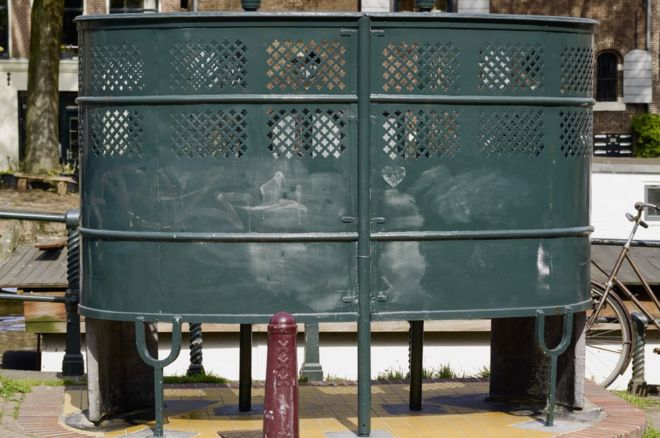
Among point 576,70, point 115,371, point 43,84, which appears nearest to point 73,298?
point 115,371

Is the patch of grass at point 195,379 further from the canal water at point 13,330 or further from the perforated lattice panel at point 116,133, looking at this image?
the canal water at point 13,330

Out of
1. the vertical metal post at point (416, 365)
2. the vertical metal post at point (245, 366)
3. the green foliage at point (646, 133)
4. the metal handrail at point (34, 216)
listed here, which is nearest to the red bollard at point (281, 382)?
the vertical metal post at point (245, 366)

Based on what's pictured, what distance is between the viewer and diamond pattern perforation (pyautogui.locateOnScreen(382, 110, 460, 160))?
823cm

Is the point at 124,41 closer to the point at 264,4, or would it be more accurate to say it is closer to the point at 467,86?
→ the point at 467,86

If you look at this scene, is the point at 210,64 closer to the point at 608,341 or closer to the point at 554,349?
the point at 554,349

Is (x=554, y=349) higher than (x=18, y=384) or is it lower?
higher

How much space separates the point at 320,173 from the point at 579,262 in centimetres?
182

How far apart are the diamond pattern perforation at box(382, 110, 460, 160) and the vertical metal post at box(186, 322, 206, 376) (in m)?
3.48

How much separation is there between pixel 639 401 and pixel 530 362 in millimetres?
1297

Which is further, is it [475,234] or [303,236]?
[475,234]

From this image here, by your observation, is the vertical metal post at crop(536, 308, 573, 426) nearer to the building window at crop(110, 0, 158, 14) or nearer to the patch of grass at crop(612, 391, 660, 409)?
the patch of grass at crop(612, 391, 660, 409)

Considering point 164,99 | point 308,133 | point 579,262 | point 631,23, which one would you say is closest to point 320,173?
point 308,133

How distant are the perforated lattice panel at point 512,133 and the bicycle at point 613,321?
12.1ft

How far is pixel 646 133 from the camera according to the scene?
4153cm
